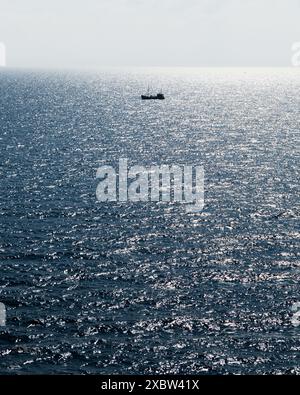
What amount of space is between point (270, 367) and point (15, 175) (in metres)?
90.9

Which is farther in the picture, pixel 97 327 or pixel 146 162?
pixel 146 162

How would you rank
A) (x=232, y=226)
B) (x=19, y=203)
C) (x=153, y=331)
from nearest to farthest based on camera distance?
(x=153, y=331)
(x=232, y=226)
(x=19, y=203)

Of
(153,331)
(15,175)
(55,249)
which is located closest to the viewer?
(153,331)

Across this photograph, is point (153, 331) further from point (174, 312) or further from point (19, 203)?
point (19, 203)

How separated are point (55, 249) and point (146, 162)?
72487mm

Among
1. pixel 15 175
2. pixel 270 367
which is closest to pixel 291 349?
pixel 270 367

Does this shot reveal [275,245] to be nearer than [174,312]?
No

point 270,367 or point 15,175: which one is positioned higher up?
point 15,175

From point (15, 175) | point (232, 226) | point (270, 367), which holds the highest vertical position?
point (15, 175)

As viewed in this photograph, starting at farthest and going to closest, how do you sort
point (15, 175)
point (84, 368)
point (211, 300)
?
point (15, 175) → point (211, 300) → point (84, 368)

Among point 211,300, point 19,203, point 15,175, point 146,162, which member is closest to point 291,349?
point 211,300

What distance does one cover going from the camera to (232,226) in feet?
319
